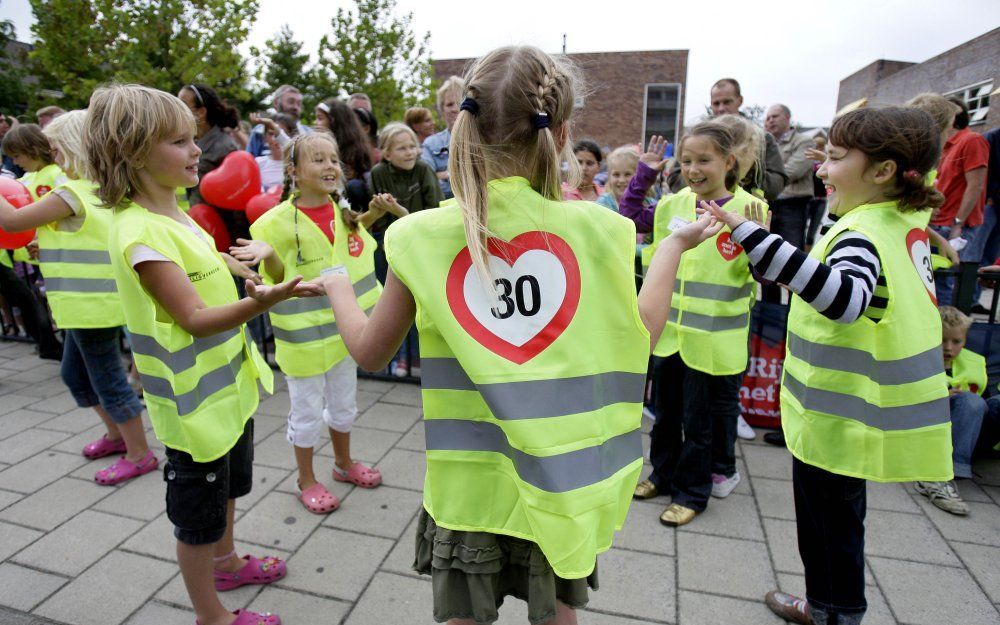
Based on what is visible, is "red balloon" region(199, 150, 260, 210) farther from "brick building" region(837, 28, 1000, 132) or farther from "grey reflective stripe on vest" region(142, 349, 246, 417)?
"brick building" region(837, 28, 1000, 132)

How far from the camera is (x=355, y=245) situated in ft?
10.8

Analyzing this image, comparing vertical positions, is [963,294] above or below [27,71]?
below

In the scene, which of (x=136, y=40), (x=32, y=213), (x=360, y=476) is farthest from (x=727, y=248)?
(x=136, y=40)

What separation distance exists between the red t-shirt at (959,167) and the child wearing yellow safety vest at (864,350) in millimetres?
5067

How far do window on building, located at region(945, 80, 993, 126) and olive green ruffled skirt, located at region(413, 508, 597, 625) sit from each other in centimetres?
2415

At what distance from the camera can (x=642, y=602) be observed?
8.18ft

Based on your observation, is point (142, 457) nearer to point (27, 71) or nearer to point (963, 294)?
point (963, 294)

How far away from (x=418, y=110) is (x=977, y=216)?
20.6 ft

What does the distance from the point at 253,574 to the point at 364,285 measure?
1.57 meters

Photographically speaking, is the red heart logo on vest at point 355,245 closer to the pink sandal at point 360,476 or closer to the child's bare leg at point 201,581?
the pink sandal at point 360,476

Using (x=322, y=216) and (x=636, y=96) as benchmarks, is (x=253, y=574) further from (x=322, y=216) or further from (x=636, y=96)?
(x=636, y=96)

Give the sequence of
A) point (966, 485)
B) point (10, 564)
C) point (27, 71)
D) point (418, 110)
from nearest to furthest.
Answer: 1. point (10, 564)
2. point (966, 485)
3. point (418, 110)
4. point (27, 71)

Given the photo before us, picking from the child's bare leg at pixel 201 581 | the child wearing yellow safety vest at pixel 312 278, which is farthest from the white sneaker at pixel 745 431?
the child's bare leg at pixel 201 581

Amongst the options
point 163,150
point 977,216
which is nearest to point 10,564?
point 163,150
